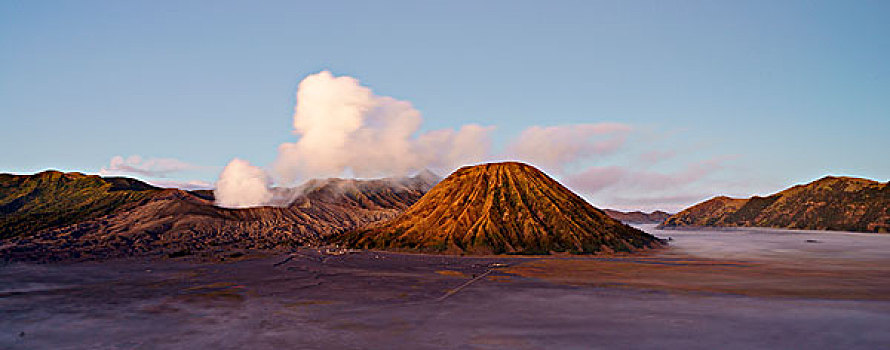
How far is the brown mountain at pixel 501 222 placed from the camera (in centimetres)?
7088

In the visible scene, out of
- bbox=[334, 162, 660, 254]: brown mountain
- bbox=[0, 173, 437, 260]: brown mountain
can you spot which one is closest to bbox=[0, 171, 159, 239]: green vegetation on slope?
bbox=[0, 173, 437, 260]: brown mountain

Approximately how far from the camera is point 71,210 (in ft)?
401

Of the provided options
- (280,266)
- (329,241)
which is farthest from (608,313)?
(329,241)

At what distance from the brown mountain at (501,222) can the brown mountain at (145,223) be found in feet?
63.3

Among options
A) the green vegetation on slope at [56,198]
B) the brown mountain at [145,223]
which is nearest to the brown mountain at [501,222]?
the brown mountain at [145,223]

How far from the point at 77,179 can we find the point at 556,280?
178520 mm

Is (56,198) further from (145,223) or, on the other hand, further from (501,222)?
(501,222)

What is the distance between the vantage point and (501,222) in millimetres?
76188

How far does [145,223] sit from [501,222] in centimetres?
6743

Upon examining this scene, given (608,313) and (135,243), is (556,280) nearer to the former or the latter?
(608,313)

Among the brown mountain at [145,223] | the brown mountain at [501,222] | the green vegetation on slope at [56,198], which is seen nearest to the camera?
the brown mountain at [501,222]

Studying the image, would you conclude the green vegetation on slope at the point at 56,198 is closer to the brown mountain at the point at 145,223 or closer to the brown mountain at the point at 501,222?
the brown mountain at the point at 145,223

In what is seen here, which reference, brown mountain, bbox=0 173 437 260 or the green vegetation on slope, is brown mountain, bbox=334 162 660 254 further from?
the green vegetation on slope

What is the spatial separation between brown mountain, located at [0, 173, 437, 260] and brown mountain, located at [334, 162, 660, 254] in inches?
759
